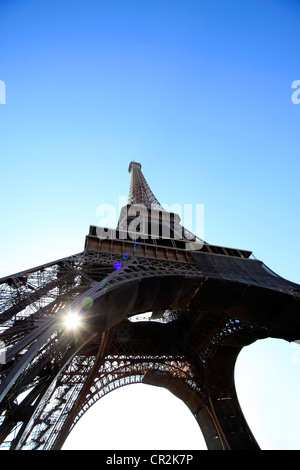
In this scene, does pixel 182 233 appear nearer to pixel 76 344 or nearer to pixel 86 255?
pixel 86 255

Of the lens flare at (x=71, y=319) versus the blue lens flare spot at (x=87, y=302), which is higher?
the blue lens flare spot at (x=87, y=302)

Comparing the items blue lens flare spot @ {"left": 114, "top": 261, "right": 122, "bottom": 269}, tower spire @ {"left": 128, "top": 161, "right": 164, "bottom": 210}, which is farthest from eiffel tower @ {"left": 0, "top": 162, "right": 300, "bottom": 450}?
tower spire @ {"left": 128, "top": 161, "right": 164, "bottom": 210}

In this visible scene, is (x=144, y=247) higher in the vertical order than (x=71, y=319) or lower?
higher

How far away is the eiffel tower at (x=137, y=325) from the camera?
7.44 m

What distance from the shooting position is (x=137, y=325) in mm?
20625

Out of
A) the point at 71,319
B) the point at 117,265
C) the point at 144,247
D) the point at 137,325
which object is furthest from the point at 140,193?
the point at 71,319

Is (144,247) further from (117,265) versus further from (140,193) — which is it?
(140,193)

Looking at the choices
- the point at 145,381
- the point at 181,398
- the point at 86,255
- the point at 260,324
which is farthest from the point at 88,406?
the point at 260,324

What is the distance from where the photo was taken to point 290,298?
13.7 metres

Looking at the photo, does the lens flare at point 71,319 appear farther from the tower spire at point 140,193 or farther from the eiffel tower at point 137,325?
the tower spire at point 140,193

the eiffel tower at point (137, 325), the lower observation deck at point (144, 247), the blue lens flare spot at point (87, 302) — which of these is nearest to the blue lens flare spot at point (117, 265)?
the eiffel tower at point (137, 325)

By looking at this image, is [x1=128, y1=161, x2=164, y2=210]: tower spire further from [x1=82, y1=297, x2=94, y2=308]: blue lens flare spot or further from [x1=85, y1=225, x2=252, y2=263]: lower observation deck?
[x1=82, y1=297, x2=94, y2=308]: blue lens flare spot
